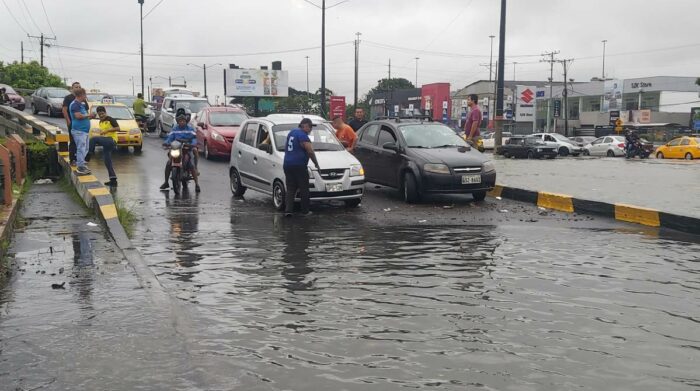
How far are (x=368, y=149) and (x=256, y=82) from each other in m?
53.9

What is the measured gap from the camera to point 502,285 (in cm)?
669

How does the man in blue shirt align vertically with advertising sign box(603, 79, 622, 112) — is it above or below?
below

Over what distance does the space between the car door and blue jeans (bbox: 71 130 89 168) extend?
5.67m

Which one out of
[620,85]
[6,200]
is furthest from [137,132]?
[620,85]

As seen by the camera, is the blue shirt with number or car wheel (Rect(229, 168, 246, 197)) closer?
the blue shirt with number

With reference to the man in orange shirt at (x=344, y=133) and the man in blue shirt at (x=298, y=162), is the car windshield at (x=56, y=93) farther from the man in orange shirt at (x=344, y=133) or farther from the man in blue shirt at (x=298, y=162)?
the man in blue shirt at (x=298, y=162)

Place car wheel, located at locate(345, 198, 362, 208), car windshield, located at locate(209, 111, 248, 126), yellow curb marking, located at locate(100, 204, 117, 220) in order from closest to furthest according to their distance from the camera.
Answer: yellow curb marking, located at locate(100, 204, 117, 220) → car wheel, located at locate(345, 198, 362, 208) → car windshield, located at locate(209, 111, 248, 126)

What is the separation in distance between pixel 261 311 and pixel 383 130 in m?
9.24

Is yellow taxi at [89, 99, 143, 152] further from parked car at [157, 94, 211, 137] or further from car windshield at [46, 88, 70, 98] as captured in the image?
car windshield at [46, 88, 70, 98]

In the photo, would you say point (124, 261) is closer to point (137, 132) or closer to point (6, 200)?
point (6, 200)

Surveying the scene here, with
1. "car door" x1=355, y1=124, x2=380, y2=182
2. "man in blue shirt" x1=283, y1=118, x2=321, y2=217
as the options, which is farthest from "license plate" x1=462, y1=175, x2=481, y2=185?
"man in blue shirt" x1=283, y1=118, x2=321, y2=217

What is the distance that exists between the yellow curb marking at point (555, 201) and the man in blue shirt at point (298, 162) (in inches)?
189

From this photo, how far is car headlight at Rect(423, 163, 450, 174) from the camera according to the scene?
12820 millimetres

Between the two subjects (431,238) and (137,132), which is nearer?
(431,238)
